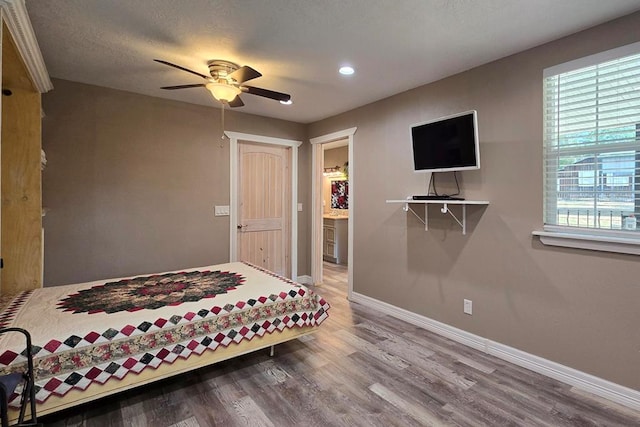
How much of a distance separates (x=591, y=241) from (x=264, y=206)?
147 inches

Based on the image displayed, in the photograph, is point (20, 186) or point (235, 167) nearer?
point (20, 186)

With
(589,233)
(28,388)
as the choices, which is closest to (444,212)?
(589,233)

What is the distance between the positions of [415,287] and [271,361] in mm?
1698

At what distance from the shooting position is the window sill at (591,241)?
207 centimetres

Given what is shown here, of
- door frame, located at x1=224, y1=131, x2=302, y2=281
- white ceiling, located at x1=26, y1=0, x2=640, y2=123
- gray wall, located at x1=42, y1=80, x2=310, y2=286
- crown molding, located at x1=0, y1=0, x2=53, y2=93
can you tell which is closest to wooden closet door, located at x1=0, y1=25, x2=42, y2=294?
crown molding, located at x1=0, y1=0, x2=53, y2=93

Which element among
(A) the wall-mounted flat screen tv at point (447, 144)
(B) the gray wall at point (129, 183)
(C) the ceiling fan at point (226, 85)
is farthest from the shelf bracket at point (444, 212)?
(B) the gray wall at point (129, 183)

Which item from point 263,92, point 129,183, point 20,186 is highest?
point 263,92

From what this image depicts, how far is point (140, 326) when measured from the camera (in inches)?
79.2

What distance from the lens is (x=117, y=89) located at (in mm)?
3482

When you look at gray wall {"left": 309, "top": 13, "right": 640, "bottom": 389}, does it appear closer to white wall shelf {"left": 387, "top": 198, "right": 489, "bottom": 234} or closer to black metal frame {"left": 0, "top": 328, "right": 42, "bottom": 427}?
white wall shelf {"left": 387, "top": 198, "right": 489, "bottom": 234}

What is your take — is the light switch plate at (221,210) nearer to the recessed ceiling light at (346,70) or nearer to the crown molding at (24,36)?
the crown molding at (24,36)

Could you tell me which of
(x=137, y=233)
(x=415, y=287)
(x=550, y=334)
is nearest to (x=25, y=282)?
(x=137, y=233)

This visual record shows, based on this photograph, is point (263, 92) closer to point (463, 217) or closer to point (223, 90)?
point (223, 90)

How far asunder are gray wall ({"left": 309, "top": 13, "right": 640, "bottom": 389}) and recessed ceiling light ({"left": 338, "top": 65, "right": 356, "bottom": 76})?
2.77ft
